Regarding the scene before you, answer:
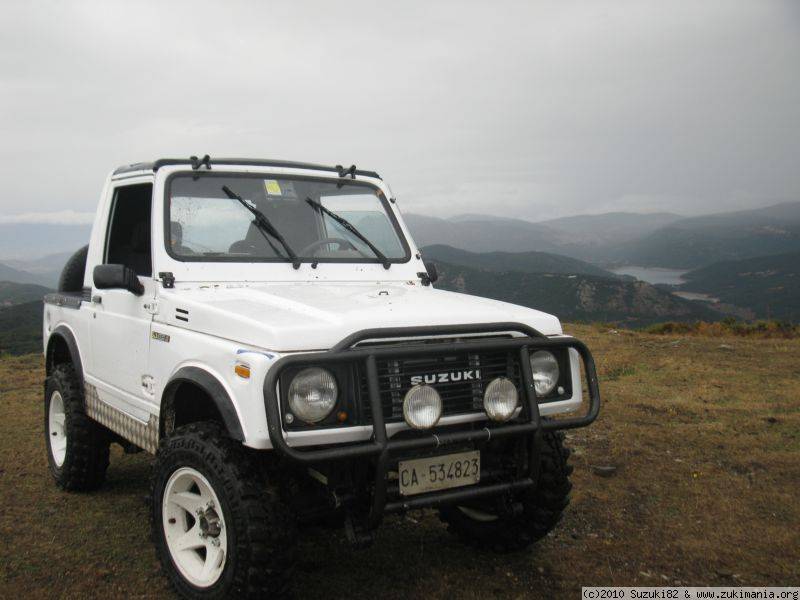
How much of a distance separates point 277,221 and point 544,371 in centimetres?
186

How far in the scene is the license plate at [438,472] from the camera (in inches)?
111

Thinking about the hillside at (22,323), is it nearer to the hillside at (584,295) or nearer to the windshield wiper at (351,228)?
the hillside at (584,295)

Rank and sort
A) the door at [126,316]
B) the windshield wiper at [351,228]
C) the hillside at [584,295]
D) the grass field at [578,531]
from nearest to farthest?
the grass field at [578,531], the door at [126,316], the windshield wiper at [351,228], the hillside at [584,295]

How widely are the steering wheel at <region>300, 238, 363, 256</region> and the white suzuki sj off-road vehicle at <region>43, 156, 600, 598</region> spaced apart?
10mm

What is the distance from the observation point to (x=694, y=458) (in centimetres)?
540

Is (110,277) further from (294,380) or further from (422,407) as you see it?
(422,407)

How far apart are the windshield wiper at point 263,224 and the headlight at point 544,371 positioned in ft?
4.95

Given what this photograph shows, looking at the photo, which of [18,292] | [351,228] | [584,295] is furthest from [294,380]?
[18,292]

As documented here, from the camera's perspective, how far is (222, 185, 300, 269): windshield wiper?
394 centimetres

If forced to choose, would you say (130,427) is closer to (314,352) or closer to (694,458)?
(314,352)

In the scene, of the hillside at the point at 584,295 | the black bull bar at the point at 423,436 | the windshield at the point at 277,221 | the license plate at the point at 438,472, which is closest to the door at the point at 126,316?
the windshield at the point at 277,221

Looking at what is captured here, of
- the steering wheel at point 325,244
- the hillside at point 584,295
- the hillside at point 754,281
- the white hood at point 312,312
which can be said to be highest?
the steering wheel at point 325,244

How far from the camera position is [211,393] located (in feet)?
9.01

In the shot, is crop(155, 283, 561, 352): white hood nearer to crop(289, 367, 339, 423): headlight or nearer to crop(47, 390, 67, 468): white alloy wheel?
crop(289, 367, 339, 423): headlight
